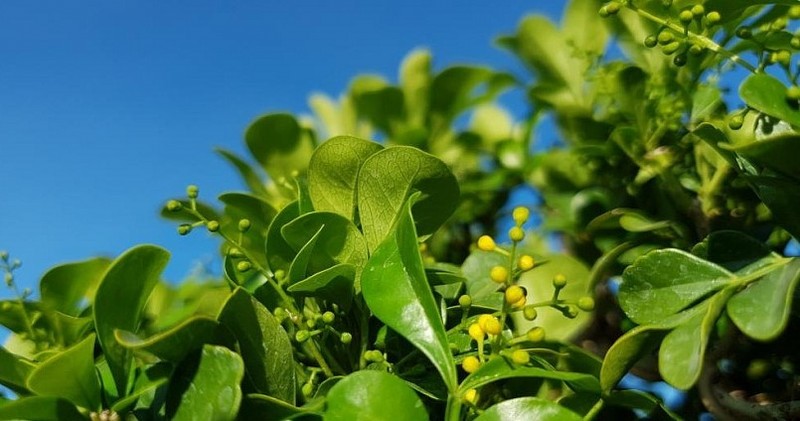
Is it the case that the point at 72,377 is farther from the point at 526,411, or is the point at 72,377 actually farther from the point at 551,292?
the point at 551,292

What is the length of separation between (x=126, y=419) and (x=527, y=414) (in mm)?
431

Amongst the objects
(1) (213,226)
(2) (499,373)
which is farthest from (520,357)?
(1) (213,226)

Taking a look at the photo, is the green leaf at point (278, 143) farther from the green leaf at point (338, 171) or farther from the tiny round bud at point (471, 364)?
the tiny round bud at point (471, 364)

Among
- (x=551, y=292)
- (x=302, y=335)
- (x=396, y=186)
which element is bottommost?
(x=551, y=292)

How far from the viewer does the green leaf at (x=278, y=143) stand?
56.9 inches

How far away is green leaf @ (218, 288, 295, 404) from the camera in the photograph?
81 cm

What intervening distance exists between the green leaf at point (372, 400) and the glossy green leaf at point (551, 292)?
46cm

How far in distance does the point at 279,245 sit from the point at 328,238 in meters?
0.09

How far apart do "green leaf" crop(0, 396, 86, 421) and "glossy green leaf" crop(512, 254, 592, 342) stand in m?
0.63

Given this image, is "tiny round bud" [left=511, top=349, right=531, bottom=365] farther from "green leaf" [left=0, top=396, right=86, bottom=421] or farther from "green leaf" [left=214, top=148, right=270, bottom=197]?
"green leaf" [left=214, top=148, right=270, bottom=197]

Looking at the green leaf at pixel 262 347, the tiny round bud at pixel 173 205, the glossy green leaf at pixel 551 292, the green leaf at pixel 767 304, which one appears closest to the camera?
the green leaf at pixel 767 304

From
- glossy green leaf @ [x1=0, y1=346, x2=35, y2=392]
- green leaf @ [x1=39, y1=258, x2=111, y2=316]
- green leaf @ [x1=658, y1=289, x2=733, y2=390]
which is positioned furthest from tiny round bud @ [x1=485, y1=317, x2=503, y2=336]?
green leaf @ [x1=39, y1=258, x2=111, y2=316]

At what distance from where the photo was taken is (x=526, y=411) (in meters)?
0.77

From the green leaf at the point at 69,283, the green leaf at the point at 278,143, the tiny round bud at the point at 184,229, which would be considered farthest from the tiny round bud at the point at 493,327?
the green leaf at the point at 278,143
